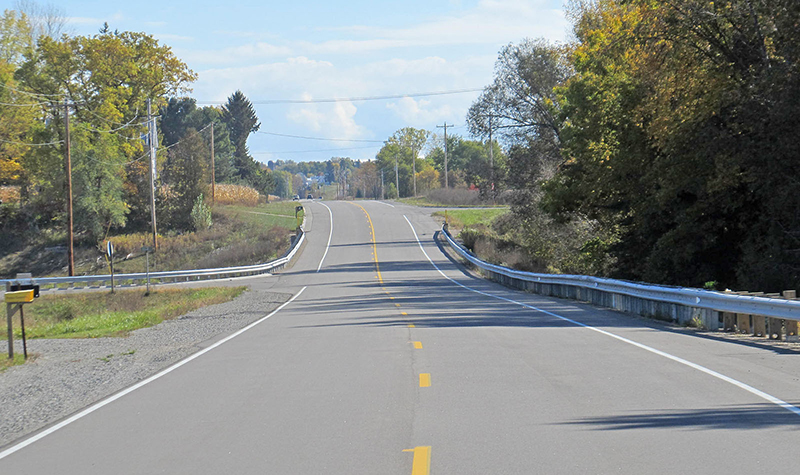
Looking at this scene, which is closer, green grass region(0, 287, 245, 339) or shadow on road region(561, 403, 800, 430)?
shadow on road region(561, 403, 800, 430)

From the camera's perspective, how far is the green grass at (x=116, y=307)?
25266 mm

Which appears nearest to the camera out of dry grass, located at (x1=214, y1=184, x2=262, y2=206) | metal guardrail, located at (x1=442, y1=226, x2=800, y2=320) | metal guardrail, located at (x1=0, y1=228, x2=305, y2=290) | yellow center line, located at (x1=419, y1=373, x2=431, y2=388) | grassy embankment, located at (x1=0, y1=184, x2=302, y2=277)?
yellow center line, located at (x1=419, y1=373, x2=431, y2=388)

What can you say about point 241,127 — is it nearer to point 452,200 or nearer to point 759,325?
point 452,200

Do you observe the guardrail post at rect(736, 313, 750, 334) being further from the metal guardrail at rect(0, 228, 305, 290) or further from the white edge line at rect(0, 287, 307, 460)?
the metal guardrail at rect(0, 228, 305, 290)

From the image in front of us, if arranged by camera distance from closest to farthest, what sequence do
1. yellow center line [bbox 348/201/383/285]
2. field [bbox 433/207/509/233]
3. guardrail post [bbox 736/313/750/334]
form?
guardrail post [bbox 736/313/750/334] → yellow center line [bbox 348/201/383/285] → field [bbox 433/207/509/233]

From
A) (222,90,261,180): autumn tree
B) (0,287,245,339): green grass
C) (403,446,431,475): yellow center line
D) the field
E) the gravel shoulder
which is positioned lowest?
(0,287,245,339): green grass

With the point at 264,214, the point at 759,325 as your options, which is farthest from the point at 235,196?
the point at 759,325

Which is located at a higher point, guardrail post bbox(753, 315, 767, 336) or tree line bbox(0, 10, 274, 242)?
tree line bbox(0, 10, 274, 242)

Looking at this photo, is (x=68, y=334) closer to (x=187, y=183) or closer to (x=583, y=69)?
(x=583, y=69)

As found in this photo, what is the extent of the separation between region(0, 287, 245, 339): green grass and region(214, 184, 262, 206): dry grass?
185 ft

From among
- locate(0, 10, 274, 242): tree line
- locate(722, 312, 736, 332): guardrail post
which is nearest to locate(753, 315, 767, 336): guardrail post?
locate(722, 312, 736, 332): guardrail post

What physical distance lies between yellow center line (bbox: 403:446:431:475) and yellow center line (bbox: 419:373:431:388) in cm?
313

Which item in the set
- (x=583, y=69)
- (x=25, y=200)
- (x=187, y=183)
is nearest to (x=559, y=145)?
(x=583, y=69)

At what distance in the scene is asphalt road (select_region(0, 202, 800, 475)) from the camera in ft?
22.1
